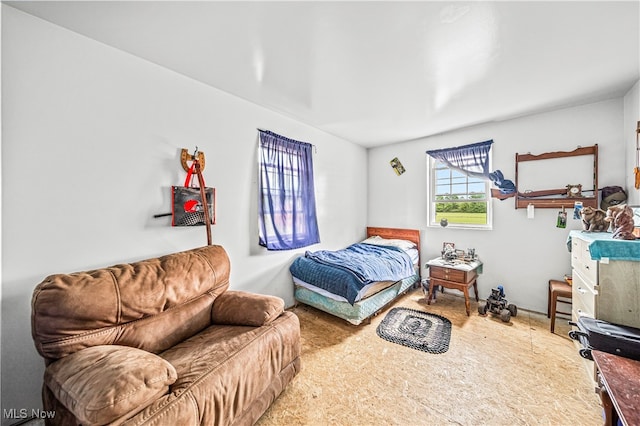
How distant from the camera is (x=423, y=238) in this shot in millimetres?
3916

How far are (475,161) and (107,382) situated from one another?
4118mm

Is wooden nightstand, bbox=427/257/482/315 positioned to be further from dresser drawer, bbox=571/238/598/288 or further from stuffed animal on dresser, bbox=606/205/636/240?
stuffed animal on dresser, bbox=606/205/636/240

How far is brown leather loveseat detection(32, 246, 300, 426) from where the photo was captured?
3.41ft

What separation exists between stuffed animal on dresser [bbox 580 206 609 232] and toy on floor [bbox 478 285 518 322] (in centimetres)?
113

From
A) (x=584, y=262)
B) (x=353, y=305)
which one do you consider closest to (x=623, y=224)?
(x=584, y=262)

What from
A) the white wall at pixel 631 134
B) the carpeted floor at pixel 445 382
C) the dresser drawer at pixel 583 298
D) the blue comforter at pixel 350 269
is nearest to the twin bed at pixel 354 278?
the blue comforter at pixel 350 269

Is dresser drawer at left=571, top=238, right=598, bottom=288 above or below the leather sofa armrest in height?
above

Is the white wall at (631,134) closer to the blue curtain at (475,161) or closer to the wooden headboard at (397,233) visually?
the blue curtain at (475,161)

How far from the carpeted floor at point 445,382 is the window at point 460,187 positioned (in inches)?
58.9

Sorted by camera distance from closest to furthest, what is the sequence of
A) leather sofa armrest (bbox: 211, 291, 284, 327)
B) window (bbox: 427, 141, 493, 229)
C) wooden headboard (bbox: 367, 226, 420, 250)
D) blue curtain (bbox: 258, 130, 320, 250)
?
leather sofa armrest (bbox: 211, 291, 284, 327) → blue curtain (bbox: 258, 130, 320, 250) → window (bbox: 427, 141, 493, 229) → wooden headboard (bbox: 367, 226, 420, 250)

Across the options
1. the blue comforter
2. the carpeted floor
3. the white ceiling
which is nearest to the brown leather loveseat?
the carpeted floor

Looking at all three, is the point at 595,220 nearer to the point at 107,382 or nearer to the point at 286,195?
the point at 286,195

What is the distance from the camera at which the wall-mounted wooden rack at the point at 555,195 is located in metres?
2.63

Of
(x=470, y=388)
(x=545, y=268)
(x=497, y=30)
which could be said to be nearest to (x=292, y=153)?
(x=497, y=30)
